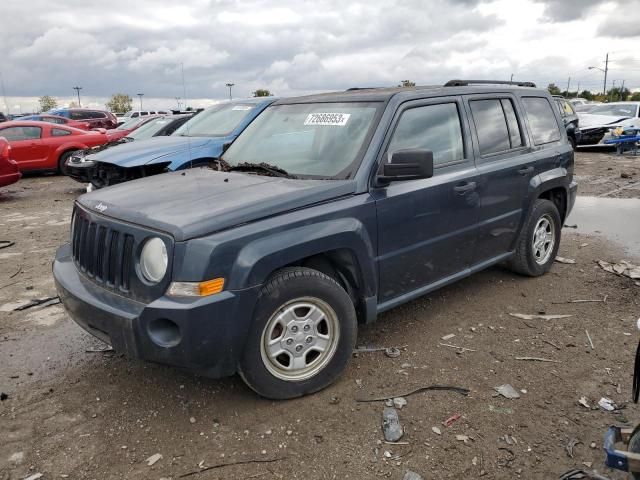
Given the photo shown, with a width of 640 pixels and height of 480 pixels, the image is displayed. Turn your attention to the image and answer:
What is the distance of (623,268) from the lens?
5.51 m

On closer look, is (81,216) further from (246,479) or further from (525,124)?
(525,124)

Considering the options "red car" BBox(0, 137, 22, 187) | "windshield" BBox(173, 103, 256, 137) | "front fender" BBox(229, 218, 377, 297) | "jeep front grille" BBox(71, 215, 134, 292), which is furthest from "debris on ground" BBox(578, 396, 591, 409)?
"red car" BBox(0, 137, 22, 187)

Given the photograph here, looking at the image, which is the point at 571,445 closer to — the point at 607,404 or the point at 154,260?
the point at 607,404

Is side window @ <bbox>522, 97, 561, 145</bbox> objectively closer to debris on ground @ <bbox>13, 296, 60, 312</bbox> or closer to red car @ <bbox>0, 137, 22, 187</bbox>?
debris on ground @ <bbox>13, 296, 60, 312</bbox>

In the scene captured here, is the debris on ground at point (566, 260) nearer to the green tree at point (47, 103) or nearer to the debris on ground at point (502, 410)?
the debris on ground at point (502, 410)

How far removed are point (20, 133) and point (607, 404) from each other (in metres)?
14.2

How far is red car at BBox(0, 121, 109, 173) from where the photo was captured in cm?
1321

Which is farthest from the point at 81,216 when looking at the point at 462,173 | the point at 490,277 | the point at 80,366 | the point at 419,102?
the point at 490,277

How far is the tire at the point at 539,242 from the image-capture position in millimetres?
5004

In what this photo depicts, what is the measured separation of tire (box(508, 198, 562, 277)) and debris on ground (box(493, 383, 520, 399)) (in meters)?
1.98

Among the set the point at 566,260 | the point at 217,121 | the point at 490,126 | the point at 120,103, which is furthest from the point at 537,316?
the point at 120,103

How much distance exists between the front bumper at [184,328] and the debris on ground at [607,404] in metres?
2.15

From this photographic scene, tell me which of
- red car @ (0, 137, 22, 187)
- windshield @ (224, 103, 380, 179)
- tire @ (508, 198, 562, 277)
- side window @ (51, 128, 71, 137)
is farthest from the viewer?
side window @ (51, 128, 71, 137)

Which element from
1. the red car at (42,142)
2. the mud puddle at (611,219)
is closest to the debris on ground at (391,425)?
the mud puddle at (611,219)
